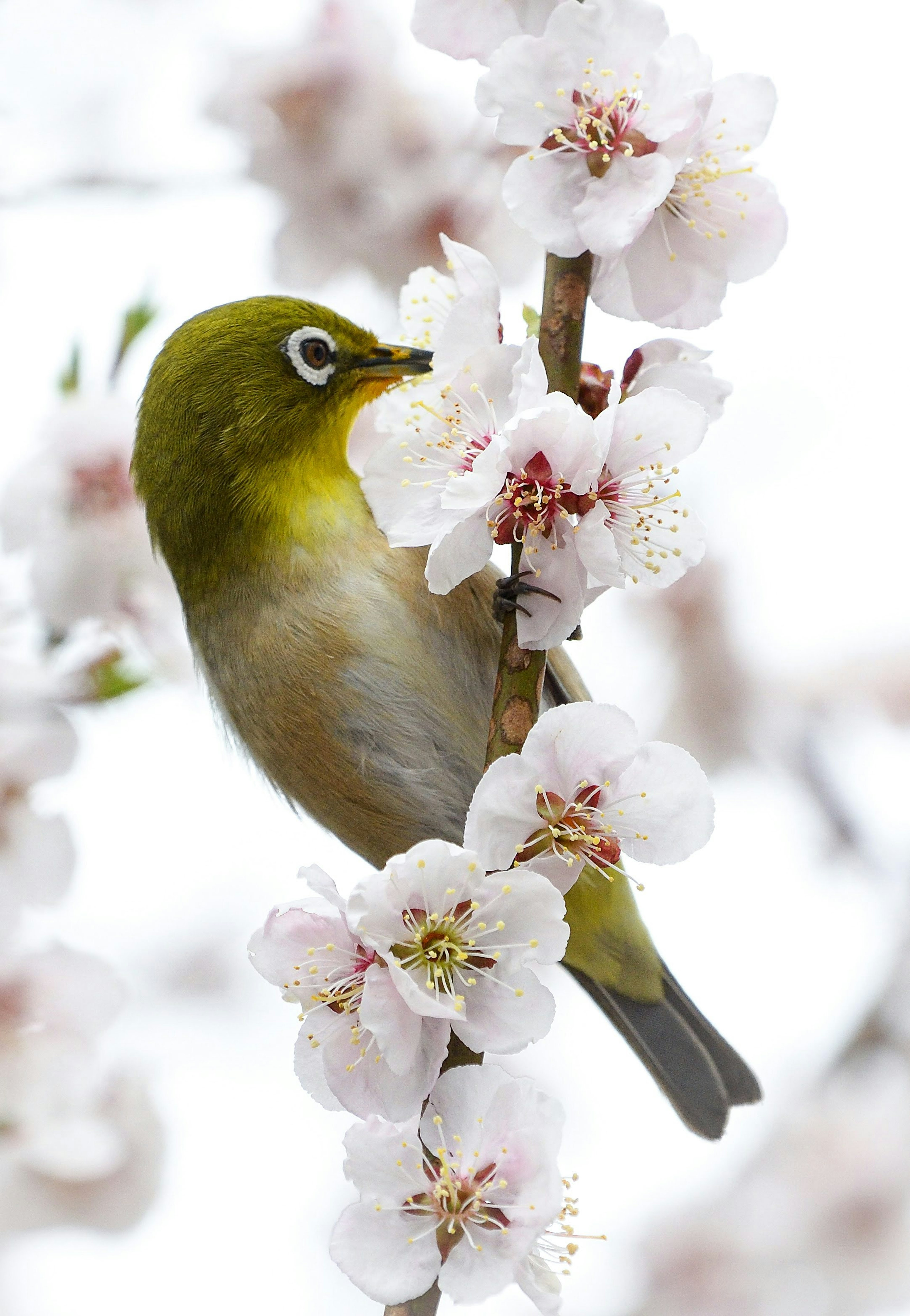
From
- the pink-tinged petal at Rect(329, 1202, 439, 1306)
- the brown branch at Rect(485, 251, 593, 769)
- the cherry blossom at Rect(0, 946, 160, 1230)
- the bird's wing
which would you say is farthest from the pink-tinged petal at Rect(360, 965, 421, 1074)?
the cherry blossom at Rect(0, 946, 160, 1230)

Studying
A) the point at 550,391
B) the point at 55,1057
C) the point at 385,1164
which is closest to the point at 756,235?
the point at 550,391

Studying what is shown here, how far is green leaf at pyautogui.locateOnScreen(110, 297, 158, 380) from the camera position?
263cm

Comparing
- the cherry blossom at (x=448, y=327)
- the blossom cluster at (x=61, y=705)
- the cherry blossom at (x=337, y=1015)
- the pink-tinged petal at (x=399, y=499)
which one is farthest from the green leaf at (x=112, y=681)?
the cherry blossom at (x=337, y=1015)

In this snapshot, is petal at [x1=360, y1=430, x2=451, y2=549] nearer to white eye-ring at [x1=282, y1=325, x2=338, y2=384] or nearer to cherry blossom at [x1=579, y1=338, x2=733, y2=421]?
cherry blossom at [x1=579, y1=338, x2=733, y2=421]

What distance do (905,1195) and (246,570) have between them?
4223 millimetres

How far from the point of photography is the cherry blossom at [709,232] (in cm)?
168

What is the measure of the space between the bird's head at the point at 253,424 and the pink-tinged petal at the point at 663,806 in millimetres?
1296

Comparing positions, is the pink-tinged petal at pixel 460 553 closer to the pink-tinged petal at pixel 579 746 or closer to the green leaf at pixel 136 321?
the pink-tinged petal at pixel 579 746

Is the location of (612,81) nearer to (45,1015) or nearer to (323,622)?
(323,622)

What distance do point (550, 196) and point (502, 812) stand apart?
0.75m

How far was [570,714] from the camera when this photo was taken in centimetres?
148

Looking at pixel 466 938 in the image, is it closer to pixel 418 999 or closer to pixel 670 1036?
pixel 418 999

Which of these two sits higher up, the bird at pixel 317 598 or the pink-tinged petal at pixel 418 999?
the bird at pixel 317 598

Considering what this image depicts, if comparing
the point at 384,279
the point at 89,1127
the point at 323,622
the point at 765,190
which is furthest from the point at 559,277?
the point at 89,1127
